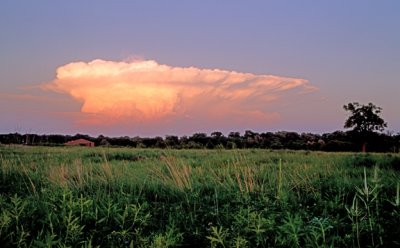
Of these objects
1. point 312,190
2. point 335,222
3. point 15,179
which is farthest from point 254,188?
point 15,179

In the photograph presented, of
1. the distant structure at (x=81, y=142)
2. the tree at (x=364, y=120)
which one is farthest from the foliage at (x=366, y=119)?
the distant structure at (x=81, y=142)

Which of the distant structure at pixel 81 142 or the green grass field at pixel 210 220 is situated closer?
the green grass field at pixel 210 220

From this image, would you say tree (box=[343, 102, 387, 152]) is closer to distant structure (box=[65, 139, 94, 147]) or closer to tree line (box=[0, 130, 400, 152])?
tree line (box=[0, 130, 400, 152])

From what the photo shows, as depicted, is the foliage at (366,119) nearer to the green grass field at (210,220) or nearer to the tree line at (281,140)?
the tree line at (281,140)

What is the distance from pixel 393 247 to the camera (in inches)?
155

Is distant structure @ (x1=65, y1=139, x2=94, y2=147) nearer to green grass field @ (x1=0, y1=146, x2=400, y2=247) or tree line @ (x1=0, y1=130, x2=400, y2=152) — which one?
tree line @ (x1=0, y1=130, x2=400, y2=152)

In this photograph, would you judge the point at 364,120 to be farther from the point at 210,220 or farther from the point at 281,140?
the point at 210,220

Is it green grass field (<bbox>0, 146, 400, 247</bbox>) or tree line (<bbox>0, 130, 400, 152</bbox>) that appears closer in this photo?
green grass field (<bbox>0, 146, 400, 247</bbox>)

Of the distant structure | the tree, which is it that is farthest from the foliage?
the distant structure

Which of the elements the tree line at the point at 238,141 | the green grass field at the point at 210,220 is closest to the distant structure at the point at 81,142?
the tree line at the point at 238,141

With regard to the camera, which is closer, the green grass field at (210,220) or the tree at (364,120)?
the green grass field at (210,220)

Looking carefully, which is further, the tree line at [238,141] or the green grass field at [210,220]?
the tree line at [238,141]

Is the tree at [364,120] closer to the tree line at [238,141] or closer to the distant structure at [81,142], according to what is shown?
the tree line at [238,141]

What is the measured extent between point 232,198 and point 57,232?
2.57 m
